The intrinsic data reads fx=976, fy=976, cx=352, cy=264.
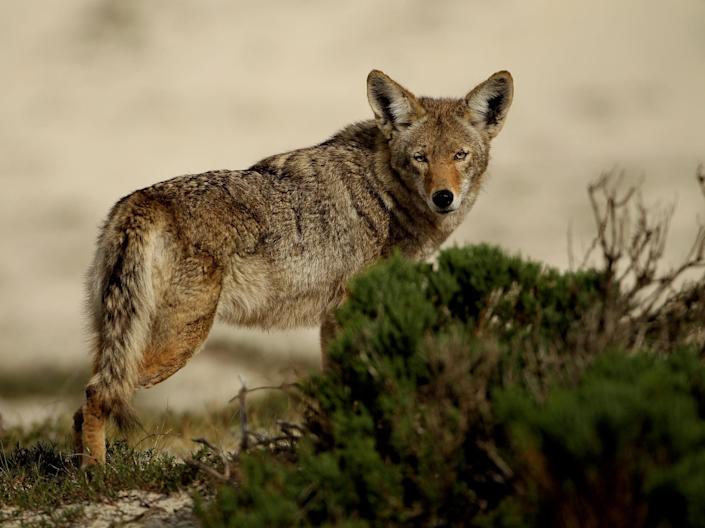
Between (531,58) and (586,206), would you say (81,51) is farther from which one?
(586,206)

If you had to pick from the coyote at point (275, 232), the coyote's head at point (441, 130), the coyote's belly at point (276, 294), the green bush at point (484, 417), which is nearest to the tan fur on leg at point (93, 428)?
the coyote at point (275, 232)

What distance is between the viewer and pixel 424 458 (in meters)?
3.59

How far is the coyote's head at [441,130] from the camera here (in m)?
6.23

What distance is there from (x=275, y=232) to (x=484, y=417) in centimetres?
269

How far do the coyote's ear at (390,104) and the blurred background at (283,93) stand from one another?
29.9ft

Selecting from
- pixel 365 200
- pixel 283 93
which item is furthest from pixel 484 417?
pixel 283 93

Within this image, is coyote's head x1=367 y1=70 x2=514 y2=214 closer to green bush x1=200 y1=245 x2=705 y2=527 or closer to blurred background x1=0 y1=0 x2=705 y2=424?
green bush x1=200 y1=245 x2=705 y2=527

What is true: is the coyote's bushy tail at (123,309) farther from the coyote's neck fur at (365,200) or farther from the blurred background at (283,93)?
the blurred background at (283,93)

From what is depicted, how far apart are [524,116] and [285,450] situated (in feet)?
58.3

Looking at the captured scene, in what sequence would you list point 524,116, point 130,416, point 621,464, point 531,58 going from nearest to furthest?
point 621,464
point 130,416
point 524,116
point 531,58

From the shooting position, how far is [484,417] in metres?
3.61

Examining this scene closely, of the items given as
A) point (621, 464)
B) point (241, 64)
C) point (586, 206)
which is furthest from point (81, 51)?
point (621, 464)

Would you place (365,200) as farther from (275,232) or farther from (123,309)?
(123,309)

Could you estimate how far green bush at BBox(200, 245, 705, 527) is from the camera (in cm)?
302
